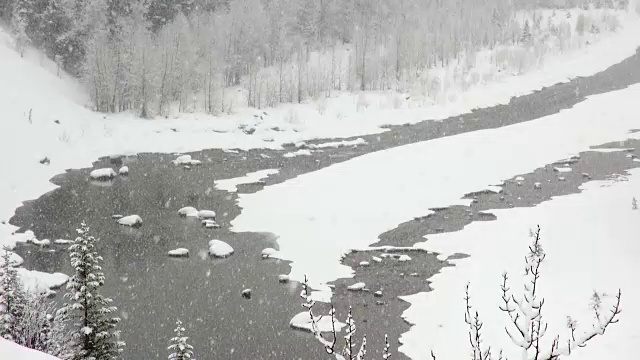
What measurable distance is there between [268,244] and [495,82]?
52.3m

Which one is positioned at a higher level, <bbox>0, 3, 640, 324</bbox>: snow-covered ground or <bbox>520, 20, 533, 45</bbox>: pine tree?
<bbox>520, 20, 533, 45</bbox>: pine tree

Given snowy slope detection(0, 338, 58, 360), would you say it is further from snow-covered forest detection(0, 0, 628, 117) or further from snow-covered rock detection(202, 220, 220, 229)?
snow-covered forest detection(0, 0, 628, 117)

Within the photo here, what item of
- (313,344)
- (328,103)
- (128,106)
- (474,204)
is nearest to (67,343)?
(313,344)

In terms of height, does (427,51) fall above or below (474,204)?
above

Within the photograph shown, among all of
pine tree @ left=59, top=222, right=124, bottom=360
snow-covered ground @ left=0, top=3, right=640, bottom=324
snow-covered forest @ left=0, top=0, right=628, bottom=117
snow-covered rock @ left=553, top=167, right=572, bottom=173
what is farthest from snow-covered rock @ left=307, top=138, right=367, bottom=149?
pine tree @ left=59, top=222, right=124, bottom=360

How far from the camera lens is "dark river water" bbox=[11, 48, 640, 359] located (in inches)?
642

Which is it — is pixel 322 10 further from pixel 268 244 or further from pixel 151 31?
pixel 268 244

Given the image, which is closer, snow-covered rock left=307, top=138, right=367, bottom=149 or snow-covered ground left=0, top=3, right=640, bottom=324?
snow-covered ground left=0, top=3, right=640, bottom=324

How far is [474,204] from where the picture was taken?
28984mm

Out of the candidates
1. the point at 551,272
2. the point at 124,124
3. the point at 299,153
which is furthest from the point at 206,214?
the point at 124,124

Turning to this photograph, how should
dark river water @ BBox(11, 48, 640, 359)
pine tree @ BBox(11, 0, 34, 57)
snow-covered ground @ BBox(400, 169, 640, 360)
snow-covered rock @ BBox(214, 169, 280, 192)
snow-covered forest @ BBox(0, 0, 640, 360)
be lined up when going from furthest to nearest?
pine tree @ BBox(11, 0, 34, 57) < snow-covered rock @ BBox(214, 169, 280, 192) < dark river water @ BBox(11, 48, 640, 359) < snow-covered forest @ BBox(0, 0, 640, 360) < snow-covered ground @ BBox(400, 169, 640, 360)

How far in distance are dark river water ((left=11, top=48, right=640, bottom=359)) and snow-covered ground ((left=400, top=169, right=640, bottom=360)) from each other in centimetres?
92

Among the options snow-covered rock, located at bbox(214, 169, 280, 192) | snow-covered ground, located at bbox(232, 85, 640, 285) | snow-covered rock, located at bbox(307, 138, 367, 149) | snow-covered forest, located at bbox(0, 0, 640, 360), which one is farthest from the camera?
snow-covered rock, located at bbox(307, 138, 367, 149)

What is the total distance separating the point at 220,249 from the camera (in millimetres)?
22453
